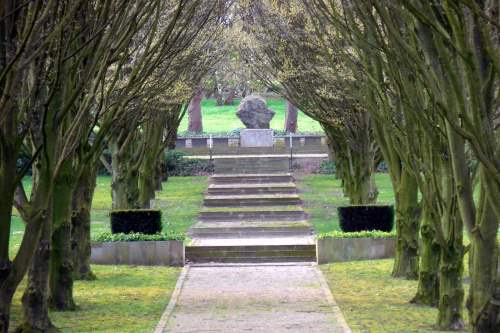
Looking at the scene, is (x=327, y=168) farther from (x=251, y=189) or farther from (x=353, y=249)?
(x=353, y=249)

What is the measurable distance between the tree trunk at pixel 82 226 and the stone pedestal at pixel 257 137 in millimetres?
32069

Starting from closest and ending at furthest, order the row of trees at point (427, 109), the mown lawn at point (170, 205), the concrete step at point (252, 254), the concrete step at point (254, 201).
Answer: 1. the row of trees at point (427, 109)
2. the concrete step at point (252, 254)
3. the mown lawn at point (170, 205)
4. the concrete step at point (254, 201)

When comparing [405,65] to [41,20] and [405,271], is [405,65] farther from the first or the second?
[405,271]

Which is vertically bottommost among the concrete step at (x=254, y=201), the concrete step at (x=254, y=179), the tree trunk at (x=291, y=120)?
the concrete step at (x=254, y=201)

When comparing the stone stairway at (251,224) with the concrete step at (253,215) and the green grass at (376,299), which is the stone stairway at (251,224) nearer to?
the concrete step at (253,215)

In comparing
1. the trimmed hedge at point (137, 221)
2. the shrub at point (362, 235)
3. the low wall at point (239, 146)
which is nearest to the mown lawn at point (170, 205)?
the trimmed hedge at point (137, 221)

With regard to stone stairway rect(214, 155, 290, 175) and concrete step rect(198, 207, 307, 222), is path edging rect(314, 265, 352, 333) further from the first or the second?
stone stairway rect(214, 155, 290, 175)

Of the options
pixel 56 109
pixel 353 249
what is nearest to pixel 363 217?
pixel 353 249

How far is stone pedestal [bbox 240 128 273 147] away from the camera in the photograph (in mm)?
51594

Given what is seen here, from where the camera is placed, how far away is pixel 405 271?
19.3 metres

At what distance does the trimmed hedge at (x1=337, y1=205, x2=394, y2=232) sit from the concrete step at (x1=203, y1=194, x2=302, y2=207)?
11.4 metres

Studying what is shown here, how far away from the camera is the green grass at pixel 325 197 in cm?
3108

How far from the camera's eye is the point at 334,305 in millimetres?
15734

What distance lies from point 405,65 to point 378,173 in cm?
3730
